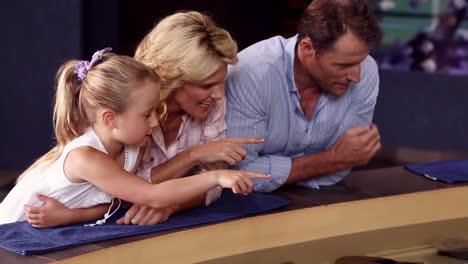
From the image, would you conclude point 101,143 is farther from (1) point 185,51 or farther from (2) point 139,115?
(1) point 185,51

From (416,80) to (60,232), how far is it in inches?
146

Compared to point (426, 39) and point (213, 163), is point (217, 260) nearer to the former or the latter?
point (213, 163)

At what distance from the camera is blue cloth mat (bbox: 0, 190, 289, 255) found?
2.17 meters

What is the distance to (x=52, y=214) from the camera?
231cm

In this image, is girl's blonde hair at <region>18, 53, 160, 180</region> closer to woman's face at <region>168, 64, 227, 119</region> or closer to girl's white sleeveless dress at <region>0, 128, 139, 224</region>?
girl's white sleeveless dress at <region>0, 128, 139, 224</region>

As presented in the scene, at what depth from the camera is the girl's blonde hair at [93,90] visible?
2326 millimetres

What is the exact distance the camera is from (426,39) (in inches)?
214

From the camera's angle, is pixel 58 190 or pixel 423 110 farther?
pixel 423 110

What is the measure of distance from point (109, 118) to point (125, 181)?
0.63 ft

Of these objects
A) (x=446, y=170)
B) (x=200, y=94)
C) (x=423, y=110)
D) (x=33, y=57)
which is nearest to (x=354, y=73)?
(x=200, y=94)

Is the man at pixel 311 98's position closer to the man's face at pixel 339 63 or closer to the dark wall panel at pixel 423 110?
the man's face at pixel 339 63

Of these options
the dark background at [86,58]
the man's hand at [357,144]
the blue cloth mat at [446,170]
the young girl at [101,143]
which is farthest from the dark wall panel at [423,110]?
the young girl at [101,143]

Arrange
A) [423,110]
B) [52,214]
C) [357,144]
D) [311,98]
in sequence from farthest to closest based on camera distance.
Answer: [423,110] → [311,98] → [357,144] → [52,214]

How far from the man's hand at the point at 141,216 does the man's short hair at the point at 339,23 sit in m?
0.85
